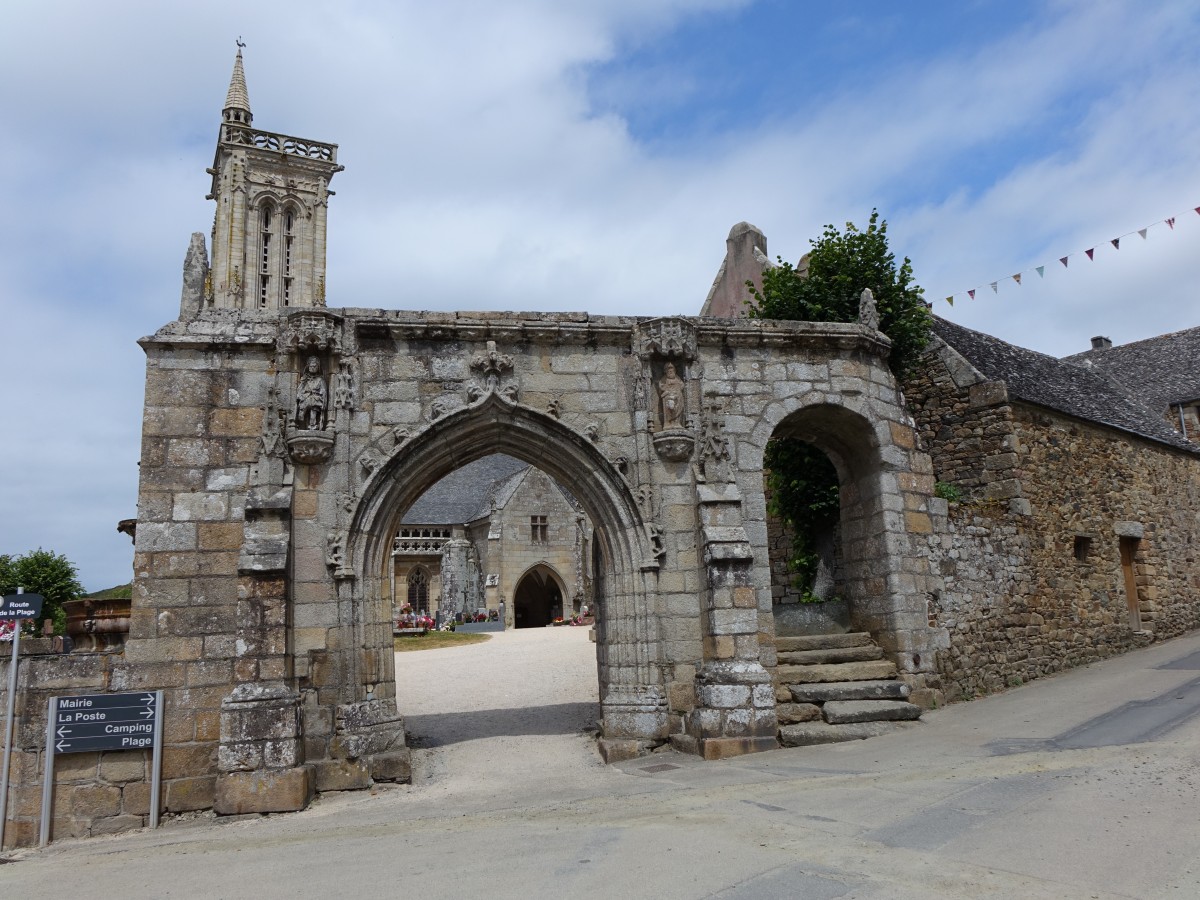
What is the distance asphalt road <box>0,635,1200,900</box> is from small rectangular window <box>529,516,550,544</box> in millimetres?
22984

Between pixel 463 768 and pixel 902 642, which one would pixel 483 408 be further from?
pixel 902 642

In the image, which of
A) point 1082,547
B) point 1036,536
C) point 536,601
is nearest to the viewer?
point 1036,536

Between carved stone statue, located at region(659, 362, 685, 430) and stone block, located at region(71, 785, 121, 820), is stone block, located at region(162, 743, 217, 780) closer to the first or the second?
stone block, located at region(71, 785, 121, 820)

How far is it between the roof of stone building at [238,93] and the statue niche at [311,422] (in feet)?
124

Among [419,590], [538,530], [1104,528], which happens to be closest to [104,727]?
[1104,528]

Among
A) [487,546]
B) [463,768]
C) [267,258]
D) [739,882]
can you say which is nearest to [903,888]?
[739,882]

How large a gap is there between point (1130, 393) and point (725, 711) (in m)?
15.9

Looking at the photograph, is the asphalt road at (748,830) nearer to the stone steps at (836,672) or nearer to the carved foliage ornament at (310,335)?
the stone steps at (836,672)

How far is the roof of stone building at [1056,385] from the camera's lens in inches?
517

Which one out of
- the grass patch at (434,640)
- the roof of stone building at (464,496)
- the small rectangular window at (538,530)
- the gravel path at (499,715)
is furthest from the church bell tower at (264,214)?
the gravel path at (499,715)

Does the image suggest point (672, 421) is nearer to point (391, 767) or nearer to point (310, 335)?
point (310, 335)

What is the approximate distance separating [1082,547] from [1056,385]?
11.1 feet

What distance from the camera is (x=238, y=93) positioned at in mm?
39812

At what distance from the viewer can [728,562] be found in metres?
7.63
